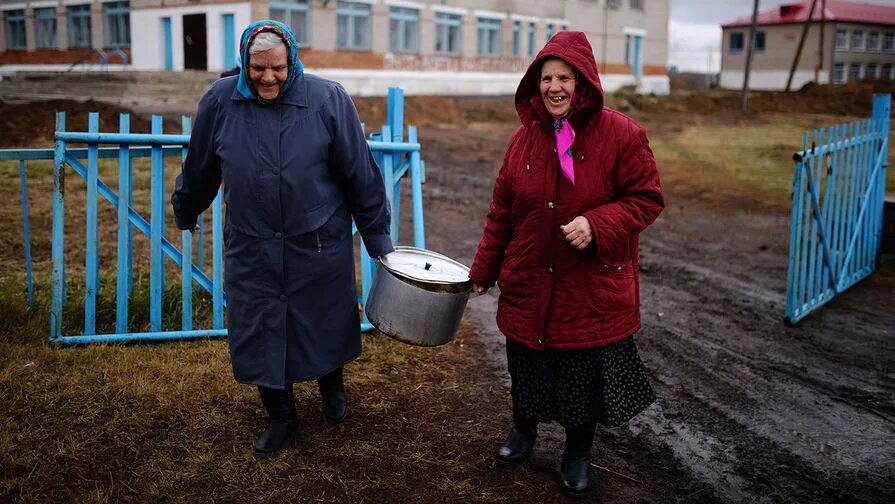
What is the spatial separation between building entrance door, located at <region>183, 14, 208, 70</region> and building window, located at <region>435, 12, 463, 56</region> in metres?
8.99

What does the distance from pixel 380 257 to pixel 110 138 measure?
74.7 inches

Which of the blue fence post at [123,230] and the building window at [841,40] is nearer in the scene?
the blue fence post at [123,230]

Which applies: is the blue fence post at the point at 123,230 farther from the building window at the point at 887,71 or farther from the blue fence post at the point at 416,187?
the building window at the point at 887,71

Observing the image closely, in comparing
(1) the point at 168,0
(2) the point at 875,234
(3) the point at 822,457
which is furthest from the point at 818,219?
(1) the point at 168,0

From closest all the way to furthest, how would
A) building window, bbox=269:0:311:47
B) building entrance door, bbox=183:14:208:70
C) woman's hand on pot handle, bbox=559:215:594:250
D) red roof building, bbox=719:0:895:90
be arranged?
woman's hand on pot handle, bbox=559:215:594:250 → building window, bbox=269:0:311:47 → building entrance door, bbox=183:14:208:70 → red roof building, bbox=719:0:895:90

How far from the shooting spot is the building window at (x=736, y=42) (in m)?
54.0

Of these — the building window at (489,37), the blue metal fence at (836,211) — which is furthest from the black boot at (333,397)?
the building window at (489,37)

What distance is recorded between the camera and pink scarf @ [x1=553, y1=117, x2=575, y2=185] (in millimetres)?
3062

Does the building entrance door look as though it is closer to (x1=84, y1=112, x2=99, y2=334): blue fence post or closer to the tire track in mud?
the tire track in mud

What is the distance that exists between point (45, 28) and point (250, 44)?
34.0 metres

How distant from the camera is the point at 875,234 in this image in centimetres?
745

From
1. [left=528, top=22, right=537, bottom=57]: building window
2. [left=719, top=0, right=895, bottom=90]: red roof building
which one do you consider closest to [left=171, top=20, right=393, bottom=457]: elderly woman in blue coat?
[left=528, top=22, right=537, bottom=57]: building window

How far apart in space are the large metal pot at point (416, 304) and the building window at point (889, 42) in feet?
197

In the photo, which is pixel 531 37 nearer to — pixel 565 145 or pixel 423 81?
pixel 423 81
